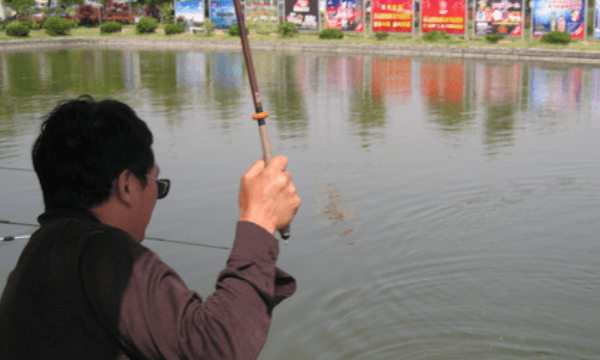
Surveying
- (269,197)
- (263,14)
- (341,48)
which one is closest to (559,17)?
(341,48)

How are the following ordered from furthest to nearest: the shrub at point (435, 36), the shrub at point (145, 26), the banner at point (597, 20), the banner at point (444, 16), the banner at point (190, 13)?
the shrub at point (145, 26), the banner at point (190, 13), the banner at point (444, 16), the shrub at point (435, 36), the banner at point (597, 20)

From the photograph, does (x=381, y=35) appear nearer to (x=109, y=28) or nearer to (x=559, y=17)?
(x=559, y=17)

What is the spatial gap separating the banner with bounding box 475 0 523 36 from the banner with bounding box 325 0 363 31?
6.86 meters

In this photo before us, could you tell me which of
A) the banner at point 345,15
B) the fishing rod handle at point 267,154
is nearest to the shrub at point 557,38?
the banner at point 345,15

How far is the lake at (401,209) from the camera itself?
4.40 meters

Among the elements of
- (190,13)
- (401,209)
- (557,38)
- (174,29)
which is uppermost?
(190,13)

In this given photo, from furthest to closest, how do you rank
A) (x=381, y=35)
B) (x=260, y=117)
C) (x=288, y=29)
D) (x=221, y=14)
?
(x=221, y=14)
(x=288, y=29)
(x=381, y=35)
(x=260, y=117)

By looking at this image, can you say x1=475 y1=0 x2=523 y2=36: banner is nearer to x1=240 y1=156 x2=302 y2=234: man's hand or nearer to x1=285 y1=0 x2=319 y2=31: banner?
x1=285 y1=0 x2=319 y2=31: banner

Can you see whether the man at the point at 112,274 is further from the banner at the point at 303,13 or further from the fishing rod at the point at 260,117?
the banner at the point at 303,13

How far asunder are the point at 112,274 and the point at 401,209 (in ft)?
18.1

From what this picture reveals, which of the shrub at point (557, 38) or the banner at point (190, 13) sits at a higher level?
the banner at point (190, 13)

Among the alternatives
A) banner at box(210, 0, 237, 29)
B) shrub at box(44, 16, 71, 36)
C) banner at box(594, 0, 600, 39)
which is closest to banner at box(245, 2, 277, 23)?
banner at box(210, 0, 237, 29)

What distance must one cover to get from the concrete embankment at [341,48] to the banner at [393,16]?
9.76 feet

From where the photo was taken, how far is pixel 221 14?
131 ft
